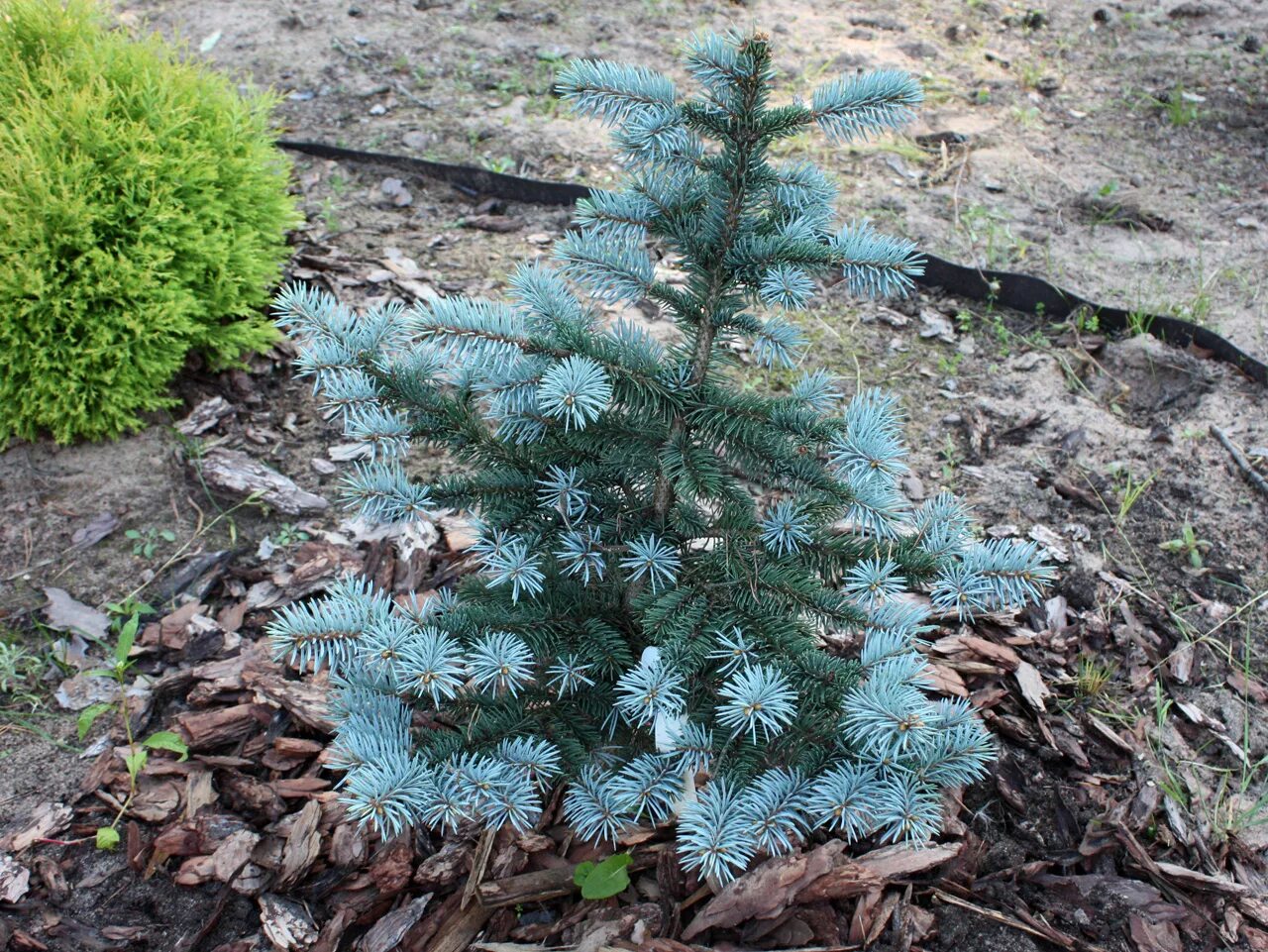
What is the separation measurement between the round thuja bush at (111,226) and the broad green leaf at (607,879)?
7.90 feet

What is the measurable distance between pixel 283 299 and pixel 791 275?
0.99 m

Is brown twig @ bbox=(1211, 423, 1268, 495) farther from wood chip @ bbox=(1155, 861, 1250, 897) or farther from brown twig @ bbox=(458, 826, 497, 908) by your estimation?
brown twig @ bbox=(458, 826, 497, 908)

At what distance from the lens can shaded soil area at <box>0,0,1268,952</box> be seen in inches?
89.3

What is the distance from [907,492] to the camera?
3.48 meters

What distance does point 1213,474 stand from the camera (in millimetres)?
3443

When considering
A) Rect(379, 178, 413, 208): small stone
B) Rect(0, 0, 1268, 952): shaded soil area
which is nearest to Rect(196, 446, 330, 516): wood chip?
Rect(0, 0, 1268, 952): shaded soil area

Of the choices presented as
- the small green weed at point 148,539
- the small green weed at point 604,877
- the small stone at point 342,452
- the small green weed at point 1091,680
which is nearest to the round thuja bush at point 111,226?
the small green weed at point 148,539

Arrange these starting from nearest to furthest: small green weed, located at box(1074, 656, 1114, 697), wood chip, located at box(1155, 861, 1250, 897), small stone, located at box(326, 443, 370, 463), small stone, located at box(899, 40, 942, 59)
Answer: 1. wood chip, located at box(1155, 861, 1250, 897)
2. small green weed, located at box(1074, 656, 1114, 697)
3. small stone, located at box(326, 443, 370, 463)
4. small stone, located at box(899, 40, 942, 59)

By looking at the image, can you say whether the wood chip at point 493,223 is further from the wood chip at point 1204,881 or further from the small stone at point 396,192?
the wood chip at point 1204,881

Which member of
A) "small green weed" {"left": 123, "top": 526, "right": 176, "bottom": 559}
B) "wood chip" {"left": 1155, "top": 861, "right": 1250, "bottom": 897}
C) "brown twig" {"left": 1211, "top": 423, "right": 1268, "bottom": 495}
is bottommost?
"wood chip" {"left": 1155, "top": 861, "right": 1250, "bottom": 897}

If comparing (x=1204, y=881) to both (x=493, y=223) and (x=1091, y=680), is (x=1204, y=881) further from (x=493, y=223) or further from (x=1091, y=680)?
(x=493, y=223)

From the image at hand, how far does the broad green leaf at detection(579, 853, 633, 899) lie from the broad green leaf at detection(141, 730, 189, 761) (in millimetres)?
1229

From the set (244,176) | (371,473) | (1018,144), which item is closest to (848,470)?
(371,473)

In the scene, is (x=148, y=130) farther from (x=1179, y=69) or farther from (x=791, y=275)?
(x=1179, y=69)
